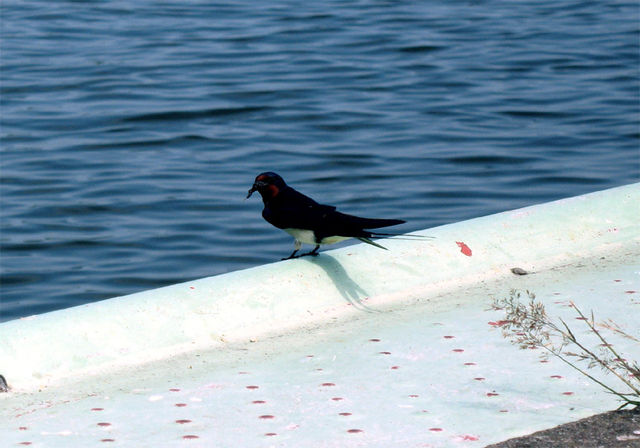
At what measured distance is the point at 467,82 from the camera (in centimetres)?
1267

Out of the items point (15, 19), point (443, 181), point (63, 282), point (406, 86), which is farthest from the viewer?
point (15, 19)

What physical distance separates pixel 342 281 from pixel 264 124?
7064 millimetres

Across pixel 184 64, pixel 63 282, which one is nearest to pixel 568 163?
pixel 63 282

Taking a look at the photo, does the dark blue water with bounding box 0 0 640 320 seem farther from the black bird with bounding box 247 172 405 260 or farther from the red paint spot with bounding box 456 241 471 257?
the red paint spot with bounding box 456 241 471 257

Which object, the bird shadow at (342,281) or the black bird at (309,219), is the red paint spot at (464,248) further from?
the bird shadow at (342,281)

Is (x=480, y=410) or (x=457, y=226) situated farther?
(x=457, y=226)

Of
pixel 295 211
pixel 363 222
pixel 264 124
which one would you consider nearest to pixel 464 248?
pixel 363 222

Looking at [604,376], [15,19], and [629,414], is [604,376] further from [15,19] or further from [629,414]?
[15,19]

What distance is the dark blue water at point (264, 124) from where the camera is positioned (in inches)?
327

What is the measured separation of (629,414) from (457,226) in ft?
5.41

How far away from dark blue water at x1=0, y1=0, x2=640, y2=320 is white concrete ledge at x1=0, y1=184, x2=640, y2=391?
10.8 feet

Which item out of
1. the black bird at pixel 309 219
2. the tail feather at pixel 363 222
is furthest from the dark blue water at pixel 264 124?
the tail feather at pixel 363 222

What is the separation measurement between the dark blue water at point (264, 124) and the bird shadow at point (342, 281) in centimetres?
328

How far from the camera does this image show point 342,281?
13.6 feet
